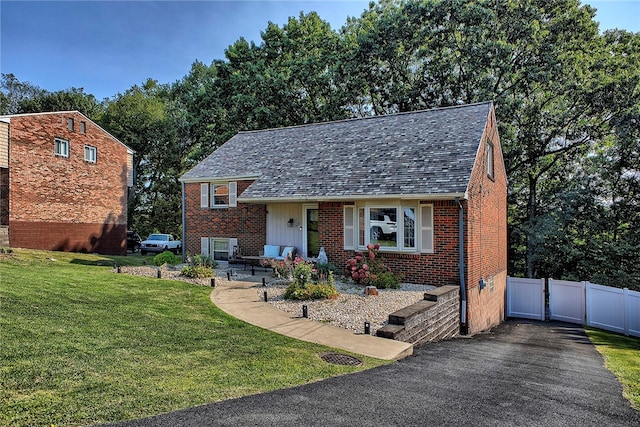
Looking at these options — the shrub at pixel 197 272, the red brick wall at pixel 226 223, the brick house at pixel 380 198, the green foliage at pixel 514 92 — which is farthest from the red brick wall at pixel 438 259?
the green foliage at pixel 514 92

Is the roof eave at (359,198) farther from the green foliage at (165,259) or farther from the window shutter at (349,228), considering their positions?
the green foliage at (165,259)

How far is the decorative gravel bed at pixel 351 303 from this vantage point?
25.7 feet

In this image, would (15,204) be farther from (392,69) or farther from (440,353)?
(392,69)

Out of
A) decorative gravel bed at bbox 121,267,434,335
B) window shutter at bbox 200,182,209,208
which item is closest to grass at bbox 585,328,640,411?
decorative gravel bed at bbox 121,267,434,335

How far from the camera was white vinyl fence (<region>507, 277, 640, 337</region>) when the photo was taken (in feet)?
44.7

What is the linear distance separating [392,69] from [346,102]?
3731mm

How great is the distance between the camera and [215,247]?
1689cm

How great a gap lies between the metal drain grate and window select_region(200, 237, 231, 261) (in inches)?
452

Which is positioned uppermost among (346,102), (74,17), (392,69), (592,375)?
(392,69)

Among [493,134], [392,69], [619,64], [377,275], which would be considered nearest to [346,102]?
[392,69]

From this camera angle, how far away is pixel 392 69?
84.1 ft

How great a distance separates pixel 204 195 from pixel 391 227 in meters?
8.91

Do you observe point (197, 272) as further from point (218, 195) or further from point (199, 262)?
point (218, 195)

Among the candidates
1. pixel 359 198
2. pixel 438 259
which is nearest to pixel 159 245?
pixel 359 198
